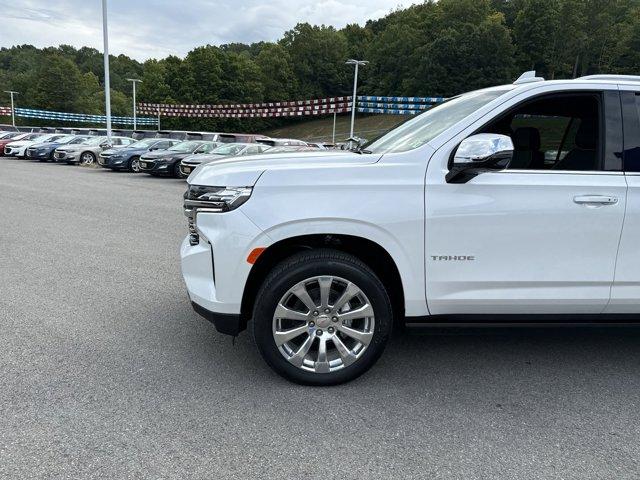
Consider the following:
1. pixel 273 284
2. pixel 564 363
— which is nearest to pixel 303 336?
pixel 273 284

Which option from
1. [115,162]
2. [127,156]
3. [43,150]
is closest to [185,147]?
[127,156]

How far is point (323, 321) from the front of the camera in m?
3.16

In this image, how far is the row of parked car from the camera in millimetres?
18172

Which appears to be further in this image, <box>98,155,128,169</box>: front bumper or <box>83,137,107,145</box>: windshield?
<box>83,137,107,145</box>: windshield

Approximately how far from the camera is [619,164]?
3.23 meters

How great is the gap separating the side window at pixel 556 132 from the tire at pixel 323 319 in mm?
1273

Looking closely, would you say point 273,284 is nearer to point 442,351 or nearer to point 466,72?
point 442,351

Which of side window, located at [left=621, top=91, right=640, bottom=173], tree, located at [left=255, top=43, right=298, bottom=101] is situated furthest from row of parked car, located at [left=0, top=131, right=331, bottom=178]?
tree, located at [left=255, top=43, right=298, bottom=101]

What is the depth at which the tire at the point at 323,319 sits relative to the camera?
10.1 feet

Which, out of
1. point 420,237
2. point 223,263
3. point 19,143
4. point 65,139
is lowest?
point 223,263

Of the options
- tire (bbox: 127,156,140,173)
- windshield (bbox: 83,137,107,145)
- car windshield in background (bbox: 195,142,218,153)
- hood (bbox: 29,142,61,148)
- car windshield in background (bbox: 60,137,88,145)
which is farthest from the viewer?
car windshield in background (bbox: 60,137,88,145)

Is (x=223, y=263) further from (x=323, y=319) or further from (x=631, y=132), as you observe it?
(x=631, y=132)

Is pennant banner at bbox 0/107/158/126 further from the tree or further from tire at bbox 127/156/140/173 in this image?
tire at bbox 127/156/140/173

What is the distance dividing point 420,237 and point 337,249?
0.54 metres
